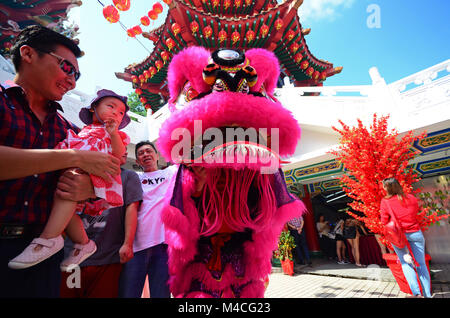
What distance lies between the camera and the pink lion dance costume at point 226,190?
1.12 m

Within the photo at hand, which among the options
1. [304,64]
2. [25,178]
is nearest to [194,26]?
[304,64]

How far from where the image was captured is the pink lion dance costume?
1123mm

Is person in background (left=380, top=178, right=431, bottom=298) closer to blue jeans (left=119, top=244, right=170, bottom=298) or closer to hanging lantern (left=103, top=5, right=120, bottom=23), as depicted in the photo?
blue jeans (left=119, top=244, right=170, bottom=298)

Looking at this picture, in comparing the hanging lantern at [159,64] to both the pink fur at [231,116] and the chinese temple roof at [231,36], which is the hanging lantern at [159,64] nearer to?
the chinese temple roof at [231,36]

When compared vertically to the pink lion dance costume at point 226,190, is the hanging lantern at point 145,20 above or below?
above

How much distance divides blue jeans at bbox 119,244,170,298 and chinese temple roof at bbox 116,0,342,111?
507cm

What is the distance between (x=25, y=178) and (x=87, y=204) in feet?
0.86

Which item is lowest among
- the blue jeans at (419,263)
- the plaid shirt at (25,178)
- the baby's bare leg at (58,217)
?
the blue jeans at (419,263)

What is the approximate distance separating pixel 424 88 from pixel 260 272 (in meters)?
4.89

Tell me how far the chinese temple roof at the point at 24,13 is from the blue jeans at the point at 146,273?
7775mm

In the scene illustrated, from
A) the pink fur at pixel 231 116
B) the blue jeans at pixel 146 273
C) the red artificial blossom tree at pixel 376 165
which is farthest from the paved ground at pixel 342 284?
the pink fur at pixel 231 116

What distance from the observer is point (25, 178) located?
86 cm

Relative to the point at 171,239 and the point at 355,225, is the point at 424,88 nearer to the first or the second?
the point at 355,225

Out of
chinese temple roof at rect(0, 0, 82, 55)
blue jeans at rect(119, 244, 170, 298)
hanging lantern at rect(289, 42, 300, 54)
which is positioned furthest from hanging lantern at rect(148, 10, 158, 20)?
blue jeans at rect(119, 244, 170, 298)
